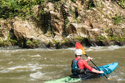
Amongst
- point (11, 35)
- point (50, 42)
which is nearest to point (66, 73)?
point (50, 42)

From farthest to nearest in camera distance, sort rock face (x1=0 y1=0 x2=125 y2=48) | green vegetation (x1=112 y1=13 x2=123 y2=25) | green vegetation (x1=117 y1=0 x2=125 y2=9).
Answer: green vegetation (x1=117 y1=0 x2=125 y2=9), green vegetation (x1=112 y1=13 x2=123 y2=25), rock face (x1=0 y1=0 x2=125 y2=48)

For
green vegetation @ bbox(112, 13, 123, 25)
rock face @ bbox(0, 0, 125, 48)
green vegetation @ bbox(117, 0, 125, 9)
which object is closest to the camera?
rock face @ bbox(0, 0, 125, 48)

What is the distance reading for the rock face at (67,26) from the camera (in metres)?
11.4

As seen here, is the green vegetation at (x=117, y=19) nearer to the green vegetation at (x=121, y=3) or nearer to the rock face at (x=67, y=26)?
the rock face at (x=67, y=26)

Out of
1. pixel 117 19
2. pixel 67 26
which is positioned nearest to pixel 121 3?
pixel 117 19

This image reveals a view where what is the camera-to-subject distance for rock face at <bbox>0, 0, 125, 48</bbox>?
37.5 feet

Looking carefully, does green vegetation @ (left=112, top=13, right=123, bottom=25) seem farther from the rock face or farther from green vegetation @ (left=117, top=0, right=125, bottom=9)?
green vegetation @ (left=117, top=0, right=125, bottom=9)

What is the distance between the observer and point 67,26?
12.2 m

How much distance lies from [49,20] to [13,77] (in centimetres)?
881

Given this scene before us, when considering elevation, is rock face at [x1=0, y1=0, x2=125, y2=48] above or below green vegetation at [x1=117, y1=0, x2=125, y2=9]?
below

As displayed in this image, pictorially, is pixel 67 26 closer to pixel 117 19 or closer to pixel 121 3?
pixel 117 19

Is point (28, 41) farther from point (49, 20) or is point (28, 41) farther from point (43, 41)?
point (49, 20)

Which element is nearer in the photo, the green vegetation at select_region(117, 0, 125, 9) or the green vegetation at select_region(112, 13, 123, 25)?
the green vegetation at select_region(112, 13, 123, 25)

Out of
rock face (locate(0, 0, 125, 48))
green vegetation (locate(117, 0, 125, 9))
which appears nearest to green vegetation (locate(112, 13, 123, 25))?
rock face (locate(0, 0, 125, 48))
